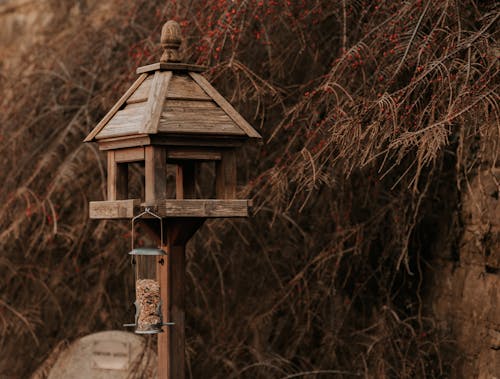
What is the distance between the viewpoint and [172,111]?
378 cm

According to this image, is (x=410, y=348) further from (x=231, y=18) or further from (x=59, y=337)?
(x=59, y=337)

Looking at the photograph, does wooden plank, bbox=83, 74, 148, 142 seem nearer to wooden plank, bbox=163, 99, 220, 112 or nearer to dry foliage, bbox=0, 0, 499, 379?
wooden plank, bbox=163, 99, 220, 112

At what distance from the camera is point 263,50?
575cm

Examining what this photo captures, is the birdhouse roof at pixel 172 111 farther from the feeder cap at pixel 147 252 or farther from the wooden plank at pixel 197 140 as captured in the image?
the feeder cap at pixel 147 252

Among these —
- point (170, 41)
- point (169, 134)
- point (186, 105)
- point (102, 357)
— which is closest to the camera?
point (169, 134)

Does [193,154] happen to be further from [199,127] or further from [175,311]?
[175,311]

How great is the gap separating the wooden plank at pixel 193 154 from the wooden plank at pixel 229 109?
0.55ft

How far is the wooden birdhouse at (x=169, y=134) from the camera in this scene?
12.2ft

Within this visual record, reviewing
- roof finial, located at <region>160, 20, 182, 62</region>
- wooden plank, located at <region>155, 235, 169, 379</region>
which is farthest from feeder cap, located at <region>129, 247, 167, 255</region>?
roof finial, located at <region>160, 20, 182, 62</region>

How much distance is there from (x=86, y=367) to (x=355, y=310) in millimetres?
1720

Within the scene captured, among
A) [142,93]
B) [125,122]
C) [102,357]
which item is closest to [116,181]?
[125,122]

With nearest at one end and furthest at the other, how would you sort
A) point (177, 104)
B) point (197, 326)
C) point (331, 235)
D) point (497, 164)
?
1. point (177, 104)
2. point (497, 164)
3. point (331, 235)
4. point (197, 326)

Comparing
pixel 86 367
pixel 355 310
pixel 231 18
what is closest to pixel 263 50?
pixel 231 18

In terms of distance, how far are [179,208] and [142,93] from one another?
54 centimetres
